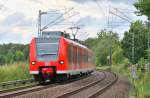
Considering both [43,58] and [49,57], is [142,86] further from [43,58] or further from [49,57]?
[43,58]

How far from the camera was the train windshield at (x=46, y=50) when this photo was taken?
33750 mm

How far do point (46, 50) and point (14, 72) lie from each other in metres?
6.45

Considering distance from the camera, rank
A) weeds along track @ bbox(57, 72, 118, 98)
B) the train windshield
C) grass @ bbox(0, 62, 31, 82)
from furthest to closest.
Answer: grass @ bbox(0, 62, 31, 82)
the train windshield
weeds along track @ bbox(57, 72, 118, 98)

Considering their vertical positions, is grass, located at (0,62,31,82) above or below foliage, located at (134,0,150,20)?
below

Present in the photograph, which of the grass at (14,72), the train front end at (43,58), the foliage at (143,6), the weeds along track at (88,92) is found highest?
the foliage at (143,6)

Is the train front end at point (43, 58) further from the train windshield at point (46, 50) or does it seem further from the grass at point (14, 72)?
the grass at point (14, 72)

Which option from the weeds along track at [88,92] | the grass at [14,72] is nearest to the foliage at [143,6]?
the weeds along track at [88,92]

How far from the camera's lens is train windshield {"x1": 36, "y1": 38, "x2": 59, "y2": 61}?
3375 cm

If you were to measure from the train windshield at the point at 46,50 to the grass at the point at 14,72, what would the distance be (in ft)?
13.3

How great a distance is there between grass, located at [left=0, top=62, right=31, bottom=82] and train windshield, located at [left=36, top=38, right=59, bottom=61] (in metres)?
4.04

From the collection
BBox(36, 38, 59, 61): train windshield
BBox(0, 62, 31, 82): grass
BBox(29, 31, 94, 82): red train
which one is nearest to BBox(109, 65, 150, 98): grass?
BBox(29, 31, 94, 82): red train

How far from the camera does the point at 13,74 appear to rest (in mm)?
39094

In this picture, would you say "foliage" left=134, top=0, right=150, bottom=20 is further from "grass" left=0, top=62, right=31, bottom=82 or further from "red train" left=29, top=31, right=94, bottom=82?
"grass" left=0, top=62, right=31, bottom=82

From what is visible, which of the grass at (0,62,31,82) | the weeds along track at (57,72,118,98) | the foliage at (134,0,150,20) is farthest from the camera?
the grass at (0,62,31,82)
